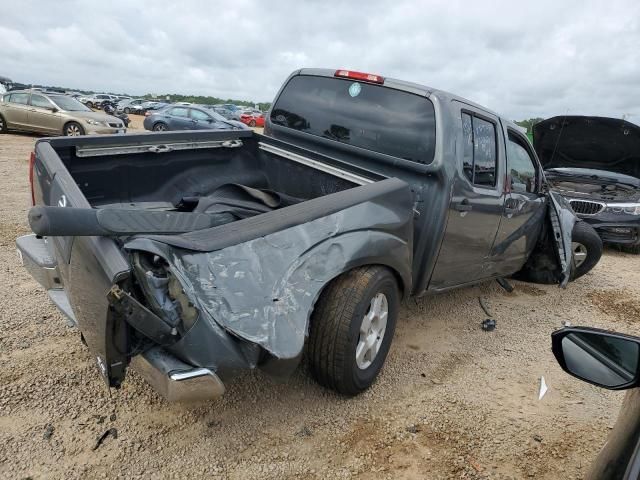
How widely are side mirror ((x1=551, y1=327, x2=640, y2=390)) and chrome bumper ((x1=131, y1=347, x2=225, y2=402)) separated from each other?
1.36m

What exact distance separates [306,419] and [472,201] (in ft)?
6.76

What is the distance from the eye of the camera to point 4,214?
6.28 metres

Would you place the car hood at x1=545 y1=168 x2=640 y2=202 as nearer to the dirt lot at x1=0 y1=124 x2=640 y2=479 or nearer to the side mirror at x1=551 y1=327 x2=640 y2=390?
the dirt lot at x1=0 y1=124 x2=640 y2=479

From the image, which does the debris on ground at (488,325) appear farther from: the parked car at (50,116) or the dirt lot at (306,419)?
the parked car at (50,116)

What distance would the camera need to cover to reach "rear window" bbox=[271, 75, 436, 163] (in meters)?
3.61

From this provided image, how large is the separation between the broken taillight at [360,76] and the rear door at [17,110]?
15170mm

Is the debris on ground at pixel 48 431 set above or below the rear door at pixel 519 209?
below

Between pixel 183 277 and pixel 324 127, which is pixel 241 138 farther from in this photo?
pixel 183 277

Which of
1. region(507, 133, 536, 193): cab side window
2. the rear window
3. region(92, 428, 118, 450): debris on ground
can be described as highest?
the rear window

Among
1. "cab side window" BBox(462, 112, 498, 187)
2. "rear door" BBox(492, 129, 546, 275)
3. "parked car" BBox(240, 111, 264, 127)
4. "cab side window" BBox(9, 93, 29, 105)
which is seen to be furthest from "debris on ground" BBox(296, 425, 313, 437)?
"parked car" BBox(240, 111, 264, 127)

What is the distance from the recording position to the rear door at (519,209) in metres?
4.39

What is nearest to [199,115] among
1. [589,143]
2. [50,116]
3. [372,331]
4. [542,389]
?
[50,116]

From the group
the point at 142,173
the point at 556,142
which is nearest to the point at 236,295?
the point at 142,173

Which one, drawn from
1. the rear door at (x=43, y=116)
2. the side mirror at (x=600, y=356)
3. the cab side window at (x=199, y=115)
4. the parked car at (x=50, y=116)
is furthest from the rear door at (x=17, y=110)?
the side mirror at (x=600, y=356)
